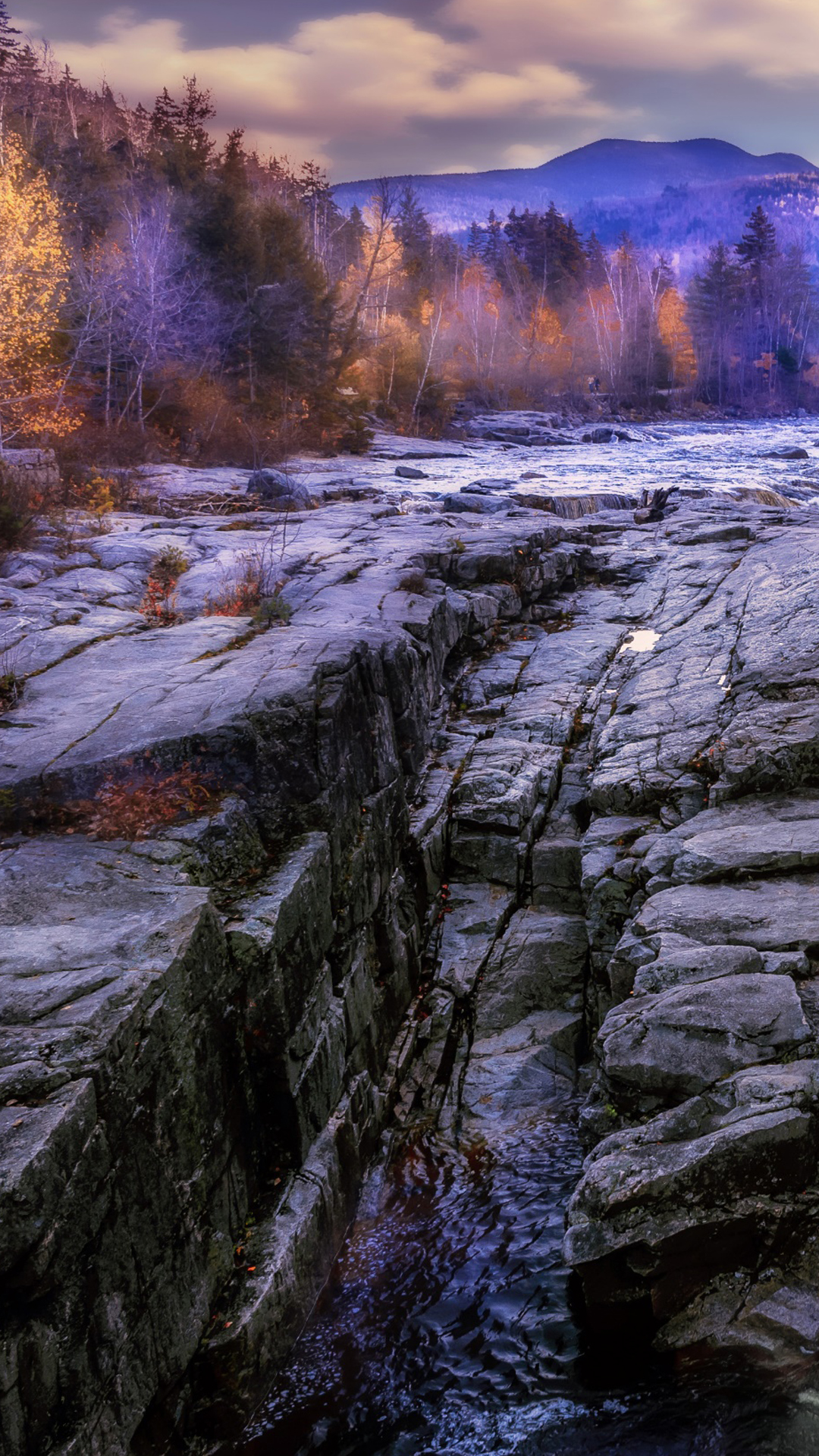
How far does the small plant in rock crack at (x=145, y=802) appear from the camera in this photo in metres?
7.69

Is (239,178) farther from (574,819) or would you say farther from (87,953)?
(87,953)

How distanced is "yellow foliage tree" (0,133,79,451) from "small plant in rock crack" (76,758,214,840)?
59.1ft

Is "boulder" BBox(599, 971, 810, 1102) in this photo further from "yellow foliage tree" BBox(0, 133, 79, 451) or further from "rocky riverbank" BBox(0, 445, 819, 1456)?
"yellow foliage tree" BBox(0, 133, 79, 451)

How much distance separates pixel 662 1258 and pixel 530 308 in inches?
3338

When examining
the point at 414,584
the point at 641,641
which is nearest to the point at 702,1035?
the point at 414,584

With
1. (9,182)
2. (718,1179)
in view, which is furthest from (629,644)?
(9,182)

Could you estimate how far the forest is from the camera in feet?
94.7

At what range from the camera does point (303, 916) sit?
7.58 meters

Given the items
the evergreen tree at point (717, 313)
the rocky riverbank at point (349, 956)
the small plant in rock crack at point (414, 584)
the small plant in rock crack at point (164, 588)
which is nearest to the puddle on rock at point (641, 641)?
the rocky riverbank at point (349, 956)

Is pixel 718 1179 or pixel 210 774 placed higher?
pixel 210 774

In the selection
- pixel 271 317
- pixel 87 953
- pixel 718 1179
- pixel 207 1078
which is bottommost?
pixel 718 1179

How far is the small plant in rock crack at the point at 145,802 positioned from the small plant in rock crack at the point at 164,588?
192 inches

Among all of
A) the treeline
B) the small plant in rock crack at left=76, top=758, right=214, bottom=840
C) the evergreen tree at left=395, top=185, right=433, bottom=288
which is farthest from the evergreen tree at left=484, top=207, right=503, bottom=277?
the small plant in rock crack at left=76, top=758, right=214, bottom=840

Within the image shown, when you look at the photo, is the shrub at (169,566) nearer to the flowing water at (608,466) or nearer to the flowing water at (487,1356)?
the flowing water at (487,1356)
